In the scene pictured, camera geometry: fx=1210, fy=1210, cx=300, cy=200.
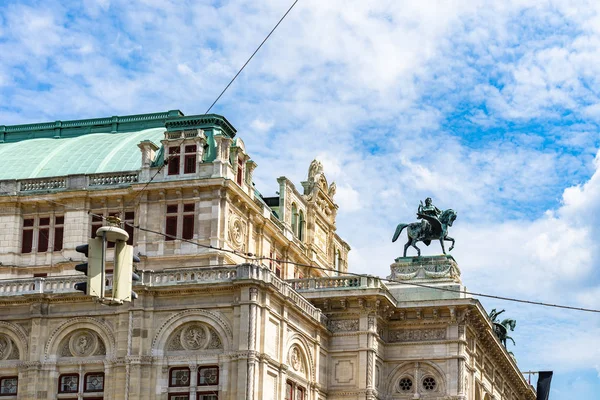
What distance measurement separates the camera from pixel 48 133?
8088 cm

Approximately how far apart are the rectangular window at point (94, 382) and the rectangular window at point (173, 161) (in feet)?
47.5

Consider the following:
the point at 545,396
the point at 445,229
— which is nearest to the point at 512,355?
the point at 545,396

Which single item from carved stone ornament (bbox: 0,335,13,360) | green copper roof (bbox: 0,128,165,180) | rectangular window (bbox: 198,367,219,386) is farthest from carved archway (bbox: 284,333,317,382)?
green copper roof (bbox: 0,128,165,180)

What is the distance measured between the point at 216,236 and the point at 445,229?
15.4 meters

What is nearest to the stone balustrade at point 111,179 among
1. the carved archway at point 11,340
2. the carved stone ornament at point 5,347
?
the carved archway at point 11,340

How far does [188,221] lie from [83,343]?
11075mm

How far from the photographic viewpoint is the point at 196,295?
60.0m

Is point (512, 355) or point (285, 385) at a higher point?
point (512, 355)

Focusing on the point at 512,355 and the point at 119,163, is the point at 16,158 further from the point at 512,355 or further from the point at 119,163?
the point at 512,355

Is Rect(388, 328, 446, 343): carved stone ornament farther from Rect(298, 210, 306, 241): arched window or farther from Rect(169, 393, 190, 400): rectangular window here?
Rect(169, 393, 190, 400): rectangular window

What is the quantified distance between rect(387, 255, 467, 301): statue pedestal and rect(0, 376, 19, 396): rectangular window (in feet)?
73.7

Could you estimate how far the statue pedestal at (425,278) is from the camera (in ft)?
234

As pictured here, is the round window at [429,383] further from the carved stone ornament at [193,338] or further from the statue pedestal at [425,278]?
the carved stone ornament at [193,338]

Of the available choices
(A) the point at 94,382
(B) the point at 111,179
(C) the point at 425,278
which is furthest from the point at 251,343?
(C) the point at 425,278
